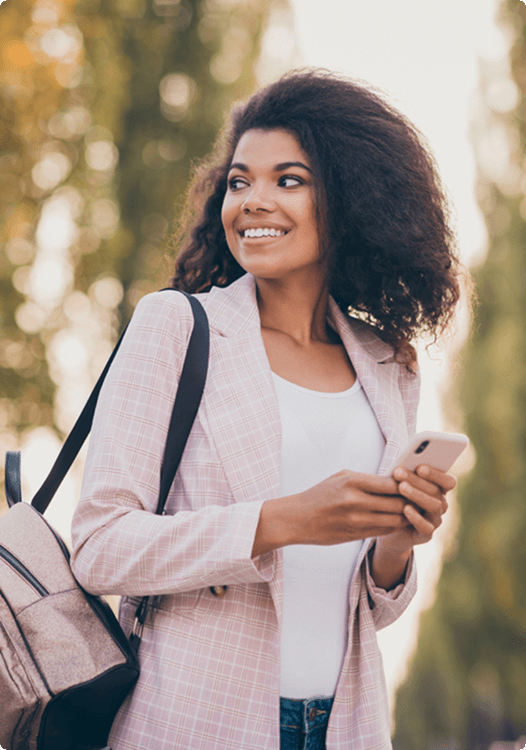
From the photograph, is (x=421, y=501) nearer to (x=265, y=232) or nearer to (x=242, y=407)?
(x=242, y=407)

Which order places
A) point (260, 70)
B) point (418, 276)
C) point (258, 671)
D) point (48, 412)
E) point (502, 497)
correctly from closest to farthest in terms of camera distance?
point (258, 671)
point (418, 276)
point (48, 412)
point (260, 70)
point (502, 497)

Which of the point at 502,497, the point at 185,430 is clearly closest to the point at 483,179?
the point at 502,497

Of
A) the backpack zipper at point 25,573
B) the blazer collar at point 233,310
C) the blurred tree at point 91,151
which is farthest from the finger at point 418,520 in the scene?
the blurred tree at point 91,151

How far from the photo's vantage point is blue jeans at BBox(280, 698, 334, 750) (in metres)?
1.66

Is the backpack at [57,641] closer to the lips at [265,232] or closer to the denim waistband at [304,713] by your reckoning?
the denim waistband at [304,713]

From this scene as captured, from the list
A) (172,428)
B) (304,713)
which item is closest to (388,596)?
(304,713)

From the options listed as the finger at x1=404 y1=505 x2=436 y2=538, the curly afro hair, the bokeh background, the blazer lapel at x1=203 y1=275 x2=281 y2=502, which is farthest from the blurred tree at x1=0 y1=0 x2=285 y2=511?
the finger at x1=404 y1=505 x2=436 y2=538

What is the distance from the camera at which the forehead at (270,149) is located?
6.97 feet

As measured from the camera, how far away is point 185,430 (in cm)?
169

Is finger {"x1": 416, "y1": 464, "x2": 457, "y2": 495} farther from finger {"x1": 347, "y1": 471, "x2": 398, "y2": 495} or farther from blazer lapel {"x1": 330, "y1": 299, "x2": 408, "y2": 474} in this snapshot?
blazer lapel {"x1": 330, "y1": 299, "x2": 408, "y2": 474}

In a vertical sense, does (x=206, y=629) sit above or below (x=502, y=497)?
above

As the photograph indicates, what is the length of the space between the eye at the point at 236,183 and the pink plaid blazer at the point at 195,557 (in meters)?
0.54

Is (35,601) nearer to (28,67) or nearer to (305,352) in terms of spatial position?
(305,352)

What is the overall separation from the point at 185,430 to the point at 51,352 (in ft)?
14.8
